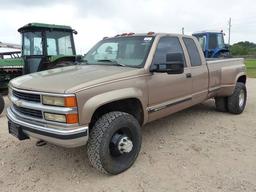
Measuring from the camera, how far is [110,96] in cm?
363

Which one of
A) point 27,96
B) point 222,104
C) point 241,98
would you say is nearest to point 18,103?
point 27,96

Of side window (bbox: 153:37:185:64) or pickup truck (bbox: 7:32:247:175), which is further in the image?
side window (bbox: 153:37:185:64)

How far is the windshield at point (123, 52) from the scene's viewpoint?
4.47 m

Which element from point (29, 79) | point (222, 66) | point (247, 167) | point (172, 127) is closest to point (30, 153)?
point (29, 79)

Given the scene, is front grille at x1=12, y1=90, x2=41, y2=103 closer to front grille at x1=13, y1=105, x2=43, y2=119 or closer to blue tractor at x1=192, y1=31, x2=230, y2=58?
front grille at x1=13, y1=105, x2=43, y2=119

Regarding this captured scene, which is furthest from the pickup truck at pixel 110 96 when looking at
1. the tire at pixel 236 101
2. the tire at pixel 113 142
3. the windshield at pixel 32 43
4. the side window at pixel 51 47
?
the windshield at pixel 32 43

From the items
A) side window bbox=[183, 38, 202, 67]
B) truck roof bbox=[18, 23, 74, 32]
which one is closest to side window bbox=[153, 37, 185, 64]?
side window bbox=[183, 38, 202, 67]

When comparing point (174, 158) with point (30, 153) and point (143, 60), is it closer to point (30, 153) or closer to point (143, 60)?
point (143, 60)

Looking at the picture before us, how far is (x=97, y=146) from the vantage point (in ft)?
11.6

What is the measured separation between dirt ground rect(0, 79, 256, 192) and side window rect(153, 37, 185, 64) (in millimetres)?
1422

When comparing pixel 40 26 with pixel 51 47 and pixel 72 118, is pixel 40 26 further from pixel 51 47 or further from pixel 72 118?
pixel 72 118

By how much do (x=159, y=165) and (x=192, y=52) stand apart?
2444 millimetres

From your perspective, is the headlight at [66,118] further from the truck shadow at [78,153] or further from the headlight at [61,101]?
the truck shadow at [78,153]

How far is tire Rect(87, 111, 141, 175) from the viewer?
3.55 m
